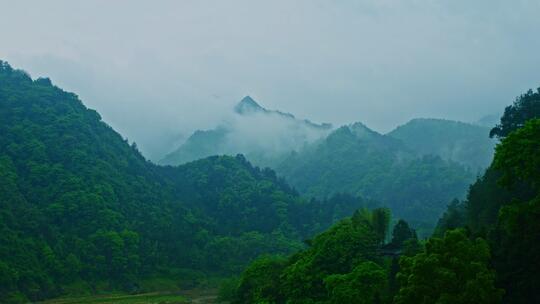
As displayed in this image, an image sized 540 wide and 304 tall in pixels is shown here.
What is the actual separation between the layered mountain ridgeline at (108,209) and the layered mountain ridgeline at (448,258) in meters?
39.6

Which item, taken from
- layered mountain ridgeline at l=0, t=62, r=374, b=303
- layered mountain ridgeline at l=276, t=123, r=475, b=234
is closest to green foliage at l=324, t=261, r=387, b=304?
layered mountain ridgeline at l=0, t=62, r=374, b=303

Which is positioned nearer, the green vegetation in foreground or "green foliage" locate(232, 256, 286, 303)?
"green foliage" locate(232, 256, 286, 303)

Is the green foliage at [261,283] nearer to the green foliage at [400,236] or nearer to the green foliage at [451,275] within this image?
the green foliage at [400,236]

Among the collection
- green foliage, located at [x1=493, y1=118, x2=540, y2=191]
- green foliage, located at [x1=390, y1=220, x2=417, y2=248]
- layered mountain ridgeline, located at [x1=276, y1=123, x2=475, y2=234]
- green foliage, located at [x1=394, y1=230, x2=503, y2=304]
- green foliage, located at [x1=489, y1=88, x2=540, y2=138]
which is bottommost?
green foliage, located at [x1=394, y1=230, x2=503, y2=304]

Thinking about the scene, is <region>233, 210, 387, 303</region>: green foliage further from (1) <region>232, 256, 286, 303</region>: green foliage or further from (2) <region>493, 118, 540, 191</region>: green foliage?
(2) <region>493, 118, 540, 191</region>: green foliage

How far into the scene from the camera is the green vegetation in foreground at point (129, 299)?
66.1 m

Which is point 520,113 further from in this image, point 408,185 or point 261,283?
point 408,185

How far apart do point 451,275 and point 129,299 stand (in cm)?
5368

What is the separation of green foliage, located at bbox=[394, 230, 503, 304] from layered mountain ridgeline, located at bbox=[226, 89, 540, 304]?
36 mm

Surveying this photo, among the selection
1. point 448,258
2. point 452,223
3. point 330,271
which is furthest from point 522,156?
point 452,223

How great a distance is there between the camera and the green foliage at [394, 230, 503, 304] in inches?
843

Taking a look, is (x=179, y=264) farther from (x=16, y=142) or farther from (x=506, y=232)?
(x=506, y=232)

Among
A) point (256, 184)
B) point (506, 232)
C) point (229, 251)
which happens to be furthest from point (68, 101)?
point (506, 232)

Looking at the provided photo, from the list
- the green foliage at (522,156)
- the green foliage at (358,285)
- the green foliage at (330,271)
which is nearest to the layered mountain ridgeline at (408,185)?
the green foliage at (330,271)
